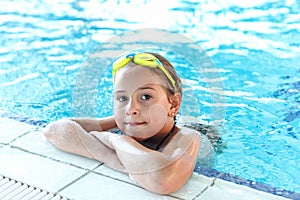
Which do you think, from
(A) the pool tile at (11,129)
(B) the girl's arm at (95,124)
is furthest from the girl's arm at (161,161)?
(A) the pool tile at (11,129)

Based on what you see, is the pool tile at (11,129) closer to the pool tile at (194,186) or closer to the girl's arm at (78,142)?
the girl's arm at (78,142)

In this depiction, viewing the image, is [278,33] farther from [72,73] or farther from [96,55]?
[96,55]

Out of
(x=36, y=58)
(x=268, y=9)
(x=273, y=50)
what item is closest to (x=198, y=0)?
(x=268, y=9)

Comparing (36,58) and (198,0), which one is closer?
(36,58)

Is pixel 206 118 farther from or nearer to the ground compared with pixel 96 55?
nearer to the ground

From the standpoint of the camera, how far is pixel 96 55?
366 centimetres

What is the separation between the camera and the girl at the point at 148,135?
9.05ft

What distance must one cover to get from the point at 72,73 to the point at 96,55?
1962 mm

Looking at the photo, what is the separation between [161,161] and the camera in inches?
108

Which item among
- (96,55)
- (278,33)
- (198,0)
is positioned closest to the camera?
(96,55)

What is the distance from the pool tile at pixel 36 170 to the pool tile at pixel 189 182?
0.14m

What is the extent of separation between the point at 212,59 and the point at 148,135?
9.69 ft

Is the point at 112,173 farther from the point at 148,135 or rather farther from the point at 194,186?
the point at 194,186

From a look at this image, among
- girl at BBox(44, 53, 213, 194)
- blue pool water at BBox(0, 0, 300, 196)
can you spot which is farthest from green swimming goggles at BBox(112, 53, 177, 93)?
blue pool water at BBox(0, 0, 300, 196)
